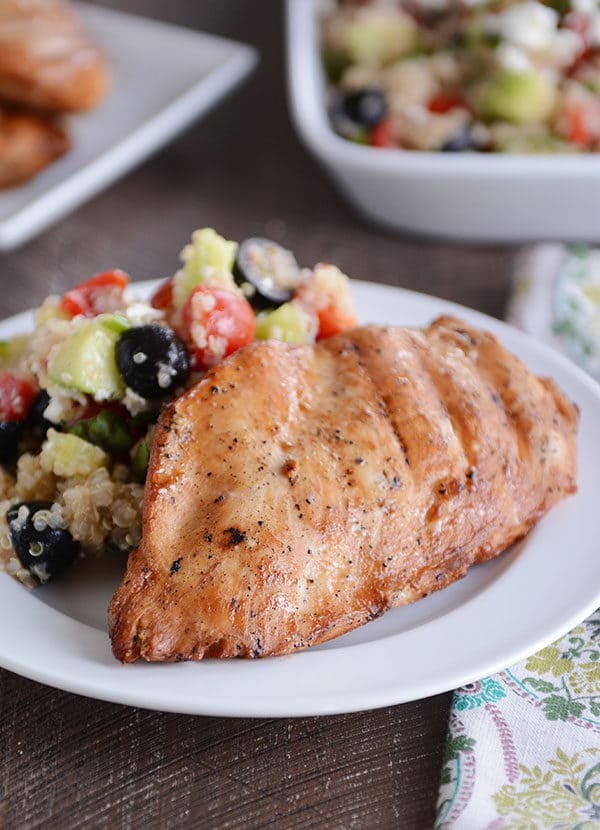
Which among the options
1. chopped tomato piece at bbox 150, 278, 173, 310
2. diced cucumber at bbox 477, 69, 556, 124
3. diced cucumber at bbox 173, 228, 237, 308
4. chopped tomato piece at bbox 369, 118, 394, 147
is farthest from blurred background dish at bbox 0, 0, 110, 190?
diced cucumber at bbox 173, 228, 237, 308

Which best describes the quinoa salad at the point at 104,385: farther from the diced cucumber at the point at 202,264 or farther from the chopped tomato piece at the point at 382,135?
the chopped tomato piece at the point at 382,135

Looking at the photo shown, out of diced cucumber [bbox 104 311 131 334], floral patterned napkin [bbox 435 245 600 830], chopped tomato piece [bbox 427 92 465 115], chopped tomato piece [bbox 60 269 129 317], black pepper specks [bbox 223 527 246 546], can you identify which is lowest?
floral patterned napkin [bbox 435 245 600 830]

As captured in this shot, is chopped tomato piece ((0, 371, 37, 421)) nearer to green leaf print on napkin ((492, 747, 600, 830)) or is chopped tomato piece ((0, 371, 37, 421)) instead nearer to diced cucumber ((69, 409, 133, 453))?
diced cucumber ((69, 409, 133, 453))

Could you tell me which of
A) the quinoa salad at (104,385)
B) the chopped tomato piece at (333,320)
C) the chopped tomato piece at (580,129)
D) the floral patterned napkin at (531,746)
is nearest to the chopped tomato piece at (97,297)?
the quinoa salad at (104,385)

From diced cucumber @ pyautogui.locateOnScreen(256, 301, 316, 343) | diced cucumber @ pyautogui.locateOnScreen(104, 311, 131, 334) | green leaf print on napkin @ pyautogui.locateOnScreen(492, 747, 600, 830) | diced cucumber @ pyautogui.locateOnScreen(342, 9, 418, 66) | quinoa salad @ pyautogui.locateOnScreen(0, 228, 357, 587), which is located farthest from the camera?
diced cucumber @ pyautogui.locateOnScreen(342, 9, 418, 66)

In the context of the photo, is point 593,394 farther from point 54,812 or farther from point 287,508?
point 54,812

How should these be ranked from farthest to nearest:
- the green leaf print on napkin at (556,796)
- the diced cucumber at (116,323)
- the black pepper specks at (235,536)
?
the diced cucumber at (116,323) → the black pepper specks at (235,536) → the green leaf print on napkin at (556,796)
